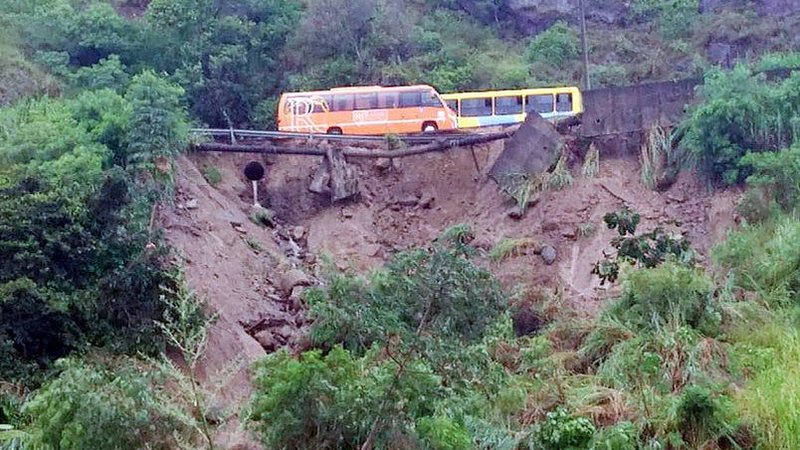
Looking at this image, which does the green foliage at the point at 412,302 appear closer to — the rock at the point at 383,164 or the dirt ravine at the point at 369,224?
the dirt ravine at the point at 369,224

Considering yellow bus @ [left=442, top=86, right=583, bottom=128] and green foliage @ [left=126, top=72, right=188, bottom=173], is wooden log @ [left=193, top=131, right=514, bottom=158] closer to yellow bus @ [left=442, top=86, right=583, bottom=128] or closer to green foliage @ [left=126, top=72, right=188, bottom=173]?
green foliage @ [left=126, top=72, right=188, bottom=173]

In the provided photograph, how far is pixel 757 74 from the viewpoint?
2100 cm

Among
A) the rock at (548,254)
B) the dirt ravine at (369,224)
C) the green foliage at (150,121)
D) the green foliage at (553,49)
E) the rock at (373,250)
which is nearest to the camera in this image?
the dirt ravine at (369,224)

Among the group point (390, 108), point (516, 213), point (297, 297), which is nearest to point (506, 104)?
point (390, 108)

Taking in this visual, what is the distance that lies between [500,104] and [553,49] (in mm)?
6311

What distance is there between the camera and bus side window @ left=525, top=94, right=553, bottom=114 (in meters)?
26.7

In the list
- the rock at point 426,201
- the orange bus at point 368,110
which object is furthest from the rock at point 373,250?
the orange bus at point 368,110

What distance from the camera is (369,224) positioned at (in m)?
21.1


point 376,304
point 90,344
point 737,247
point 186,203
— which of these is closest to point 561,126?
point 737,247

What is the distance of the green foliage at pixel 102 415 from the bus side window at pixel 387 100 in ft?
55.5

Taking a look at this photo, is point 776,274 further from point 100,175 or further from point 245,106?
point 245,106

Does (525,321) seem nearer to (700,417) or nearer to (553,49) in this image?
(700,417)

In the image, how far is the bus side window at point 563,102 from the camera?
26.3 metres

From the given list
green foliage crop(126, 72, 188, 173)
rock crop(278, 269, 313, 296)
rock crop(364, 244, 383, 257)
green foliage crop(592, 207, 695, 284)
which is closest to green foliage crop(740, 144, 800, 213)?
green foliage crop(592, 207, 695, 284)
